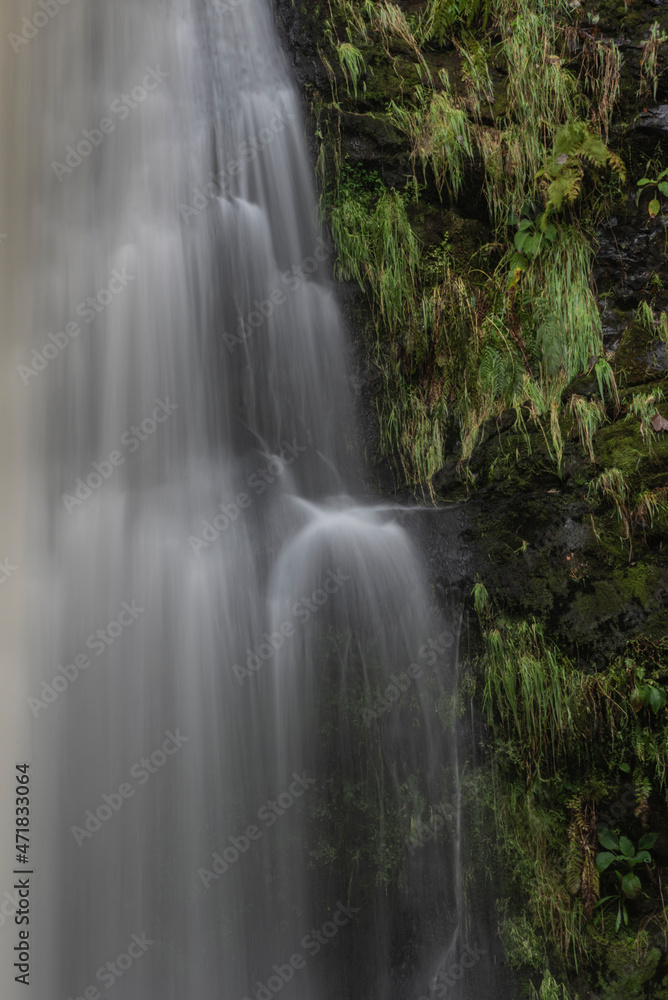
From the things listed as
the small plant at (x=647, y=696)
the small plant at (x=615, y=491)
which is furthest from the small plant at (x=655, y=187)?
the small plant at (x=647, y=696)

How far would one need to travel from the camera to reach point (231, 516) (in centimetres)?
427

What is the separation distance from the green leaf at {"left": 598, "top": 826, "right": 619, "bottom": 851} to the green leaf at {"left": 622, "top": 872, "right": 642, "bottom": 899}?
0.43 feet

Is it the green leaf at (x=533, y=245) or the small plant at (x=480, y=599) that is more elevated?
the green leaf at (x=533, y=245)

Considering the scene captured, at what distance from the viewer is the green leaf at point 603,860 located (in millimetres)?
3518

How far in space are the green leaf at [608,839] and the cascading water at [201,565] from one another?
720mm

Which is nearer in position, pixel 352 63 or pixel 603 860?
pixel 603 860

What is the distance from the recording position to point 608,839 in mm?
3559

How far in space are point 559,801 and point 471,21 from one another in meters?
5.14

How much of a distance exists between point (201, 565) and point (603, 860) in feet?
8.35

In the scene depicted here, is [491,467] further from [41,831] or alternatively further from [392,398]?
[41,831]

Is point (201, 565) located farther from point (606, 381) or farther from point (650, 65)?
point (650, 65)

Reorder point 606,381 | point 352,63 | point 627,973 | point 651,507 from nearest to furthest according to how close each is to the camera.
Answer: point 627,973, point 651,507, point 606,381, point 352,63

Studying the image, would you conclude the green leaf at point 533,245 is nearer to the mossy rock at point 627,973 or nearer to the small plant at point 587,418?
the small plant at point 587,418

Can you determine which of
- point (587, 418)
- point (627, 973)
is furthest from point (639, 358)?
point (627, 973)
